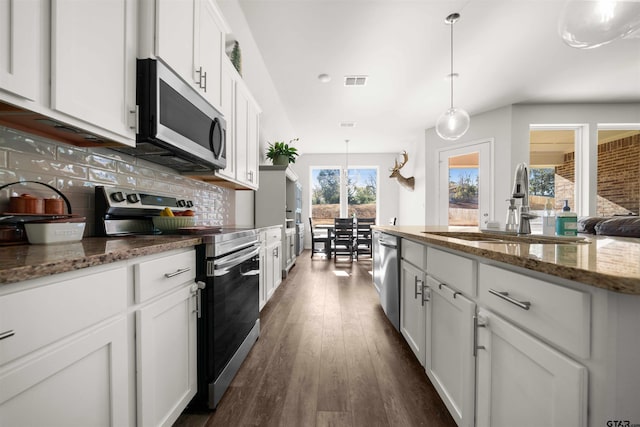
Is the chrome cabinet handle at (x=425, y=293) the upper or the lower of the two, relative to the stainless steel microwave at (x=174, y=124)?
lower

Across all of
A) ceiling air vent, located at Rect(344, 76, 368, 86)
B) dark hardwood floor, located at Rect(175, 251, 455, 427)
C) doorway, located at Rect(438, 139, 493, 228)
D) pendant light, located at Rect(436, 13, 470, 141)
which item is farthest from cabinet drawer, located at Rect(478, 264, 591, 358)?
doorway, located at Rect(438, 139, 493, 228)

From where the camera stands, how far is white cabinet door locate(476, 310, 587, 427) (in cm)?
60

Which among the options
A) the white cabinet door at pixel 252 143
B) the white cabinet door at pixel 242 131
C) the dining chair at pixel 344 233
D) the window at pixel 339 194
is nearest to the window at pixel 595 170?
the dining chair at pixel 344 233

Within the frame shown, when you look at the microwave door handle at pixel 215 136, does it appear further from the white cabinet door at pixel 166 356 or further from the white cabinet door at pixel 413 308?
the white cabinet door at pixel 413 308

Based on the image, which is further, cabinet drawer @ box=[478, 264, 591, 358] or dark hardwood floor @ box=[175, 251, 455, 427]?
dark hardwood floor @ box=[175, 251, 455, 427]

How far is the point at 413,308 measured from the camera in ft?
5.71

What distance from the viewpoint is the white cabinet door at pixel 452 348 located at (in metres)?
1.02

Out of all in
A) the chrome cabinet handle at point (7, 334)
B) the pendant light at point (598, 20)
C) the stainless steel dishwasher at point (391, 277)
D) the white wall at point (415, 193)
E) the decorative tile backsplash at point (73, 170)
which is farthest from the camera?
the white wall at point (415, 193)

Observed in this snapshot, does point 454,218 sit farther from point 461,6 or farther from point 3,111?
point 3,111

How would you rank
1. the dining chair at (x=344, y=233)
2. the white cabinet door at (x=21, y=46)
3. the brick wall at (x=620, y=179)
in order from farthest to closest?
1. the dining chair at (x=344, y=233)
2. the brick wall at (x=620, y=179)
3. the white cabinet door at (x=21, y=46)

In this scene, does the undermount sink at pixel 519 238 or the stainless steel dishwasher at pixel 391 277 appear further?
the stainless steel dishwasher at pixel 391 277

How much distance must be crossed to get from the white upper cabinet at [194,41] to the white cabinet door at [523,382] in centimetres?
181

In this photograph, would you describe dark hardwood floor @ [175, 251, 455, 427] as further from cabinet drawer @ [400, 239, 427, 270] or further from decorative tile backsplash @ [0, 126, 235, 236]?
decorative tile backsplash @ [0, 126, 235, 236]

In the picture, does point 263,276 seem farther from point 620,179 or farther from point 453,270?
point 620,179
